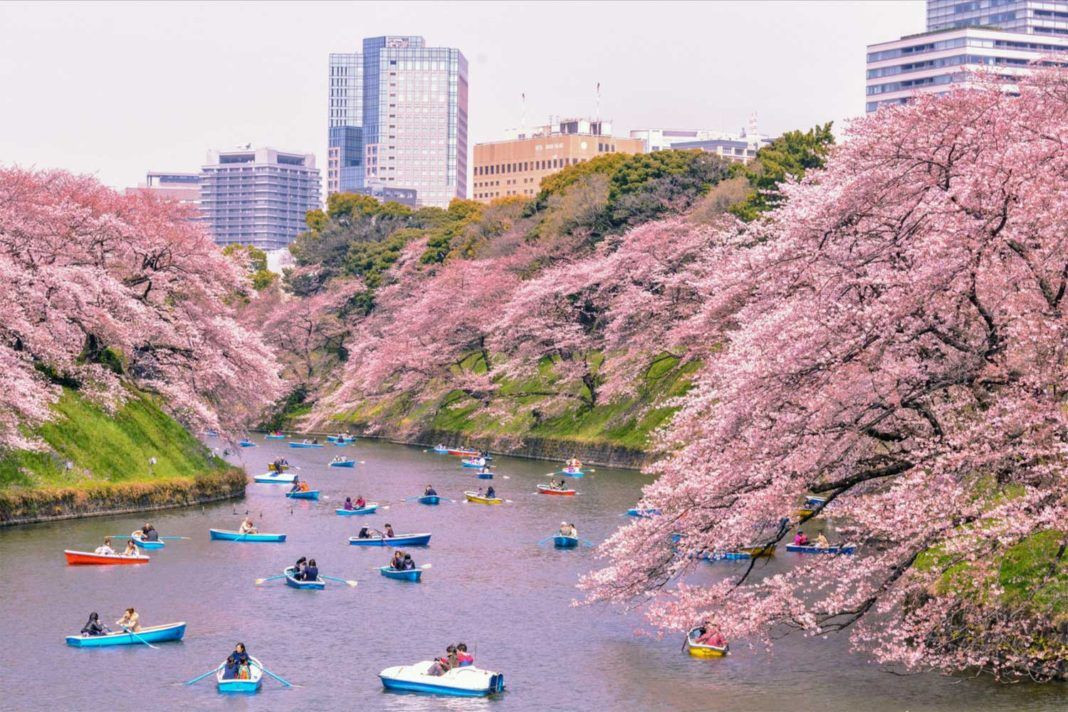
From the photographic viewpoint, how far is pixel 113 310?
6206 centimetres

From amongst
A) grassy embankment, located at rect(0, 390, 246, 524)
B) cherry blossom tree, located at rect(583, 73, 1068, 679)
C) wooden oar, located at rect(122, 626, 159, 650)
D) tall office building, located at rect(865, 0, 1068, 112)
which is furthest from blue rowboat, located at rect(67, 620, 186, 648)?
tall office building, located at rect(865, 0, 1068, 112)

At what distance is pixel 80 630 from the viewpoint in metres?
37.4

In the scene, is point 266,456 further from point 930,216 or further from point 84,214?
point 930,216

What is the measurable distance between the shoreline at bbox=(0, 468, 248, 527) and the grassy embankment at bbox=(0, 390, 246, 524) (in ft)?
0.13

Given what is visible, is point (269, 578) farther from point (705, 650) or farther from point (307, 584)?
point (705, 650)

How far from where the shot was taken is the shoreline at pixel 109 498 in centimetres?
5300

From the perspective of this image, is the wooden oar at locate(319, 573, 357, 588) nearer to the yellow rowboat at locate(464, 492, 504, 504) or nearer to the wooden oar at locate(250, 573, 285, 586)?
the wooden oar at locate(250, 573, 285, 586)

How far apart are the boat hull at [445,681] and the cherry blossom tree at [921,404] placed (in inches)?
140

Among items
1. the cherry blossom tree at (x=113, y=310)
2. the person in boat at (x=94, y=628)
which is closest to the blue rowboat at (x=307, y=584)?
the person in boat at (x=94, y=628)

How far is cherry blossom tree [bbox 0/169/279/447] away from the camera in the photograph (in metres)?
57.2

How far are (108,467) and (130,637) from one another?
2436cm

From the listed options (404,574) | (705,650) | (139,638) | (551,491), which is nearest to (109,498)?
(404,574)

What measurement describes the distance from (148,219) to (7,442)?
67.8ft

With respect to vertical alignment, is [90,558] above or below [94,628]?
below
